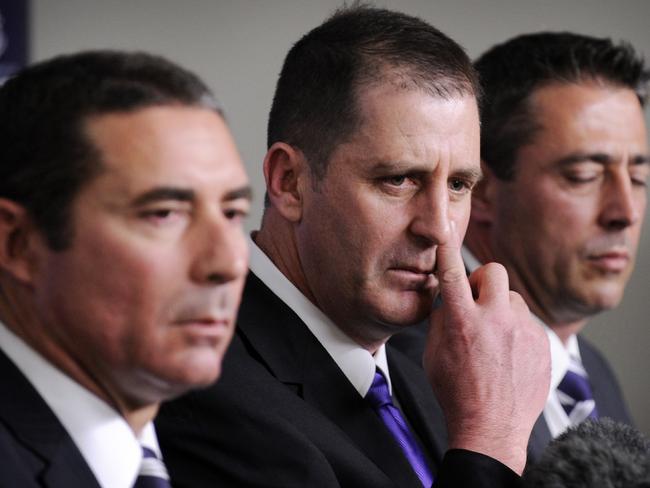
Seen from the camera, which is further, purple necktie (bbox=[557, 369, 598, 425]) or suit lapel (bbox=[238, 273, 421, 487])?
purple necktie (bbox=[557, 369, 598, 425])

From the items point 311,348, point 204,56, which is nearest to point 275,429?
point 311,348

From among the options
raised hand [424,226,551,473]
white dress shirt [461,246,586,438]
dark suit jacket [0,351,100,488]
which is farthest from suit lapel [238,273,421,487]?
white dress shirt [461,246,586,438]

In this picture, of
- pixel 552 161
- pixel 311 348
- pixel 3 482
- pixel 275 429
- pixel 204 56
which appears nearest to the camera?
pixel 3 482

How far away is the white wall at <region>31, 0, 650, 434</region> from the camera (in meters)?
3.05

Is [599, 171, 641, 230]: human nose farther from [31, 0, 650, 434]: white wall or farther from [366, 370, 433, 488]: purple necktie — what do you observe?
[31, 0, 650, 434]: white wall

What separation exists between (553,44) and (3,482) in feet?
5.53

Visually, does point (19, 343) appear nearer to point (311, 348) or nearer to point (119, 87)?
point (119, 87)

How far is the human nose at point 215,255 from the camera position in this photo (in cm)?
108

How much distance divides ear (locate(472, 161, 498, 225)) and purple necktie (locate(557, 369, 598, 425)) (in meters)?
0.37

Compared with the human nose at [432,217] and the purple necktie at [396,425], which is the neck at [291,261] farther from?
the human nose at [432,217]

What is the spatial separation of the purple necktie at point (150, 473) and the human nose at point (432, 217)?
55cm

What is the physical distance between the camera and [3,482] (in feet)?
3.39

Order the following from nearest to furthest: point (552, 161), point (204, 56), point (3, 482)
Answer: point (3, 482) → point (552, 161) → point (204, 56)

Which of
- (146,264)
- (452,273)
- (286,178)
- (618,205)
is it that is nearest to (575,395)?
(618,205)
